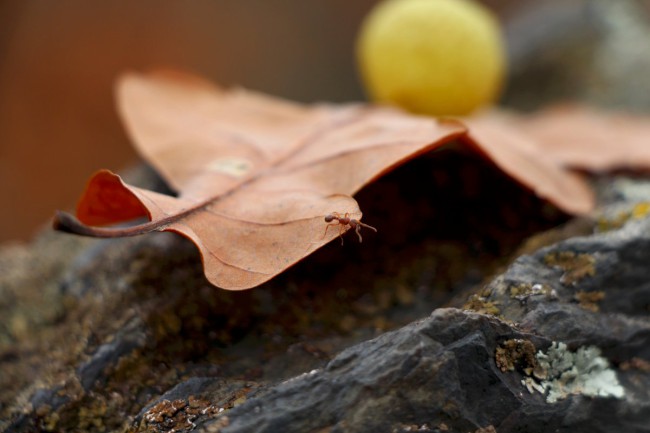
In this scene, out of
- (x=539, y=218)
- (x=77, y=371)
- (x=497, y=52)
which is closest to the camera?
(x=77, y=371)

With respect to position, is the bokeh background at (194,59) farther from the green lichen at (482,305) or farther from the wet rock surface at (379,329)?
the green lichen at (482,305)

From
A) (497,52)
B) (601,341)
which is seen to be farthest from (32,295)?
(497,52)

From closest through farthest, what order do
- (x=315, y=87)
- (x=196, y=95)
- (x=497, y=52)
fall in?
1. (x=196, y=95)
2. (x=497, y=52)
3. (x=315, y=87)

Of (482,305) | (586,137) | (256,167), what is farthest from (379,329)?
(586,137)

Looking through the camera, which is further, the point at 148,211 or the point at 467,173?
the point at 467,173

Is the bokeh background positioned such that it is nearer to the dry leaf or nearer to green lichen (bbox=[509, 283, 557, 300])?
the dry leaf

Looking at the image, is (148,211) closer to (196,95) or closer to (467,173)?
(467,173)

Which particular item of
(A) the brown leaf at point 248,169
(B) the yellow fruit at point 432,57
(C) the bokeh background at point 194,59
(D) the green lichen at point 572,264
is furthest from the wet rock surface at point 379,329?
(C) the bokeh background at point 194,59

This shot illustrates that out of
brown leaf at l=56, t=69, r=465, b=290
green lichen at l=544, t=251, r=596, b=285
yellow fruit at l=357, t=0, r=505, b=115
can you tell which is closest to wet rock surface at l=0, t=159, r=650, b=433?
green lichen at l=544, t=251, r=596, b=285
